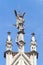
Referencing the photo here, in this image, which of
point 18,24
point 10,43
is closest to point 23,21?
point 18,24

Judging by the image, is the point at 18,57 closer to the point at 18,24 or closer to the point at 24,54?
the point at 24,54

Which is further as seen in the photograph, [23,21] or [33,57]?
[23,21]

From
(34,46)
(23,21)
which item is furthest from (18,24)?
(34,46)

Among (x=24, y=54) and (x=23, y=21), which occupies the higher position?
(x=23, y=21)

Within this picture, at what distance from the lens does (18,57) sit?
2492cm

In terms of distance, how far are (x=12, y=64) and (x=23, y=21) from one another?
352 centimetres

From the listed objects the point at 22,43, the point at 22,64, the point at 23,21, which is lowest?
the point at 22,64

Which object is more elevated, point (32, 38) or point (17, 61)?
point (32, 38)

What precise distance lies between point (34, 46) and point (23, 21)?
2.24 meters

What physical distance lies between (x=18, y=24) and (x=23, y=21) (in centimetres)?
44

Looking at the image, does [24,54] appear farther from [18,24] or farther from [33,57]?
[18,24]

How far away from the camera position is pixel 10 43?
25.3m

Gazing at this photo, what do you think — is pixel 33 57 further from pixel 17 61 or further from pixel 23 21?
pixel 23 21

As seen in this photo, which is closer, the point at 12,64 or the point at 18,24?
the point at 12,64
